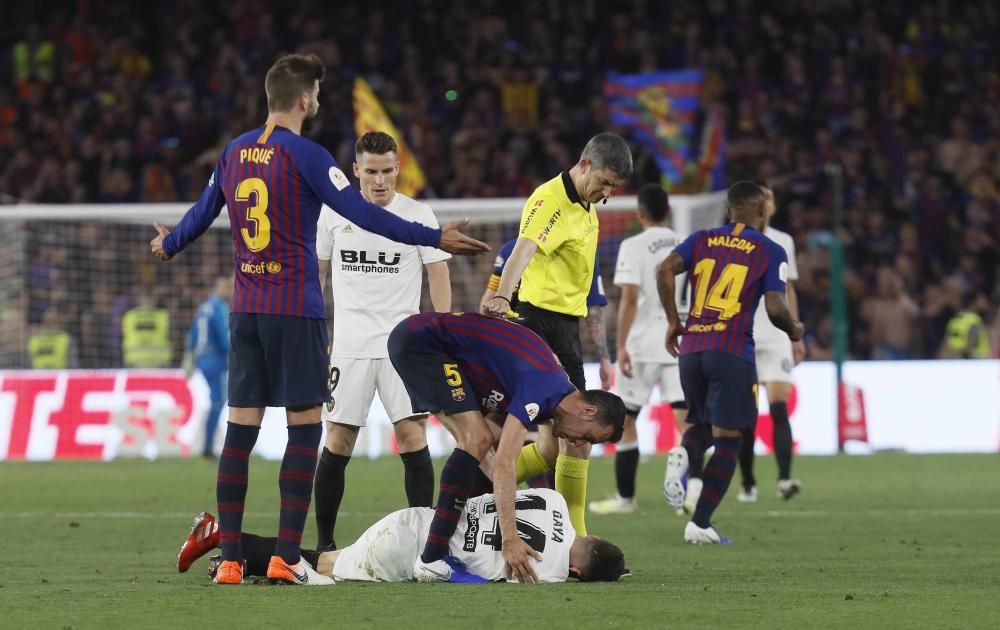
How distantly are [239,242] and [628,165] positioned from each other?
6.79 feet

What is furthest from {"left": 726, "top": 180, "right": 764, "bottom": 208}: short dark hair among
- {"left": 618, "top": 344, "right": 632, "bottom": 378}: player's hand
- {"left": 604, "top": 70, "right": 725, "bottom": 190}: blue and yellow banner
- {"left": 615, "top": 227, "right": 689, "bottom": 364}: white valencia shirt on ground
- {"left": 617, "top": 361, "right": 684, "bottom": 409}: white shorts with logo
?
{"left": 604, "top": 70, "right": 725, "bottom": 190}: blue and yellow banner

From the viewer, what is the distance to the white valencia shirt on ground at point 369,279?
8.30m

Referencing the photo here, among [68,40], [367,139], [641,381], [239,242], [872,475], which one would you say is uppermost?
[68,40]

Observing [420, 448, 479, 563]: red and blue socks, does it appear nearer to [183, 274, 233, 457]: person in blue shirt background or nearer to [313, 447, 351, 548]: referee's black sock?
[313, 447, 351, 548]: referee's black sock

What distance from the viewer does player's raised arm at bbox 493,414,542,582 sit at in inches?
263

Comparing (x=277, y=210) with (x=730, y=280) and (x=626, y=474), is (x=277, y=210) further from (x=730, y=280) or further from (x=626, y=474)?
(x=626, y=474)

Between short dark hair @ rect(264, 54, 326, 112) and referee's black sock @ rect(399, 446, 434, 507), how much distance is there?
2.22 m

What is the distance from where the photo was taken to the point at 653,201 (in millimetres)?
11672

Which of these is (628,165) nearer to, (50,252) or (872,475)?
(872,475)

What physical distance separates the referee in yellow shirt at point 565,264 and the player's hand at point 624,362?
2.93m

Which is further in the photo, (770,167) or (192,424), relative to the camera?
(770,167)

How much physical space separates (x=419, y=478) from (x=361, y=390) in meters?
0.54

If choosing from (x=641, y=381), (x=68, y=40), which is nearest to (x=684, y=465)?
(x=641, y=381)

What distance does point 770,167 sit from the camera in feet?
78.5
